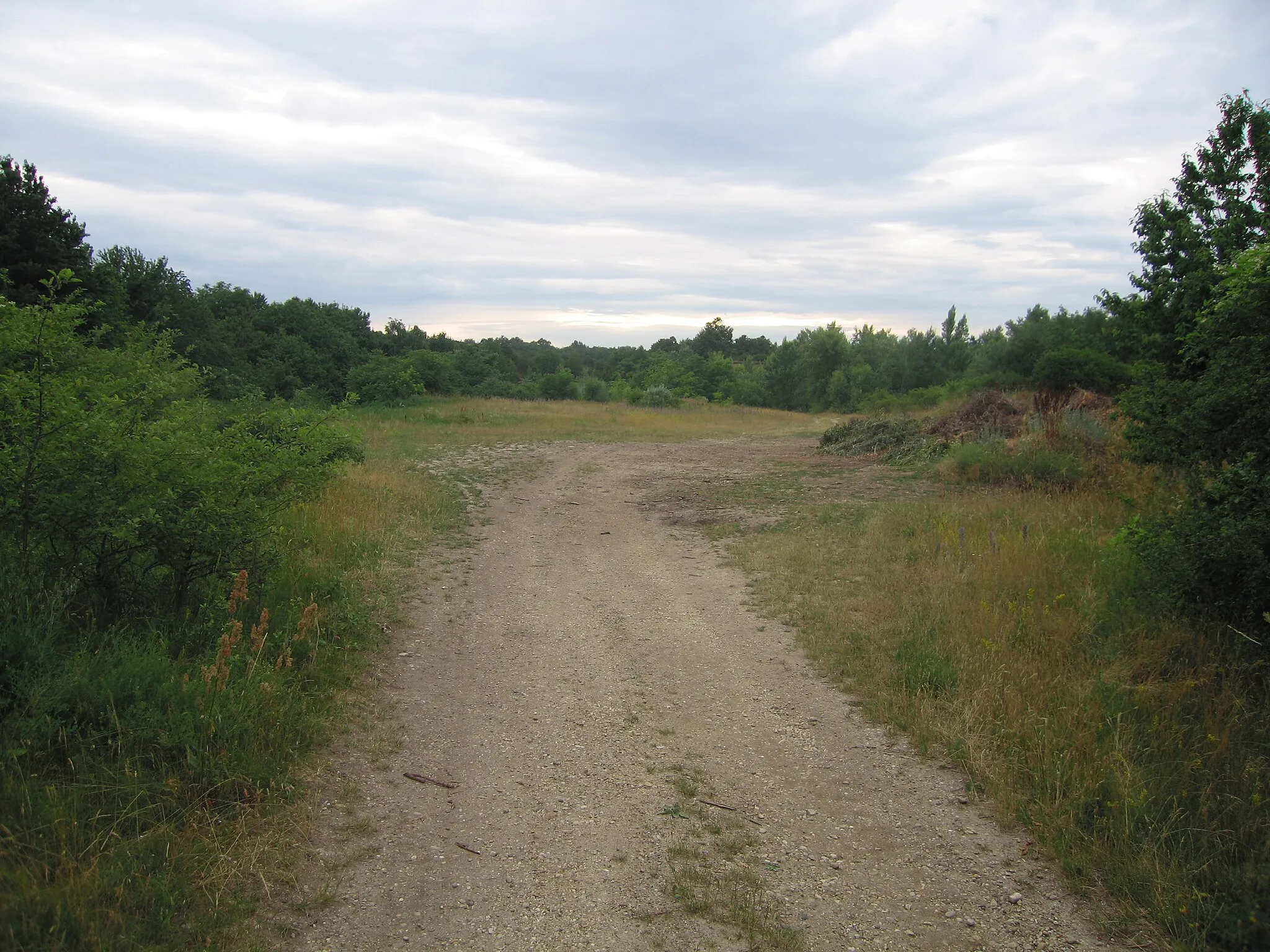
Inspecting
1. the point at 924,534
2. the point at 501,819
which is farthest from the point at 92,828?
the point at 924,534

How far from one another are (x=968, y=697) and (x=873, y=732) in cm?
71

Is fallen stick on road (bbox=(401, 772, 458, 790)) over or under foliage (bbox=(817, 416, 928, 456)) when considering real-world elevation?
under

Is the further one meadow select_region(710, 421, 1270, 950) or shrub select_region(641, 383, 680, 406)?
shrub select_region(641, 383, 680, 406)

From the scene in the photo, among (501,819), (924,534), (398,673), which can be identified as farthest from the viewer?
(924,534)

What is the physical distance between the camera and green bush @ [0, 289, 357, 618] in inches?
166

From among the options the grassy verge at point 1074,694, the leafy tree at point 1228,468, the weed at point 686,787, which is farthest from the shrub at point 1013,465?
the weed at point 686,787

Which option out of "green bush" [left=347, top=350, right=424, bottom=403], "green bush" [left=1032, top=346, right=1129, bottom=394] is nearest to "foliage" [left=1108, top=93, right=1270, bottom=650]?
"green bush" [left=1032, top=346, right=1129, bottom=394]

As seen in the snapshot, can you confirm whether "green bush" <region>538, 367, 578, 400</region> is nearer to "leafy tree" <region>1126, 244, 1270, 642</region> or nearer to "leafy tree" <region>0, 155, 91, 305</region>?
"leafy tree" <region>0, 155, 91, 305</region>

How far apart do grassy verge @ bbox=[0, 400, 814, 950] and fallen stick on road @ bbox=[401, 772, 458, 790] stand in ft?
1.80

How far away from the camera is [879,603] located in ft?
22.5

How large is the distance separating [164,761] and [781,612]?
4950 mm

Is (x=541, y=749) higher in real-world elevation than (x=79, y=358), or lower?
lower

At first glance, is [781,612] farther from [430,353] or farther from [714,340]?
[714,340]

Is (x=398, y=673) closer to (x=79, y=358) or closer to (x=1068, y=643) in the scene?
(x=79, y=358)
